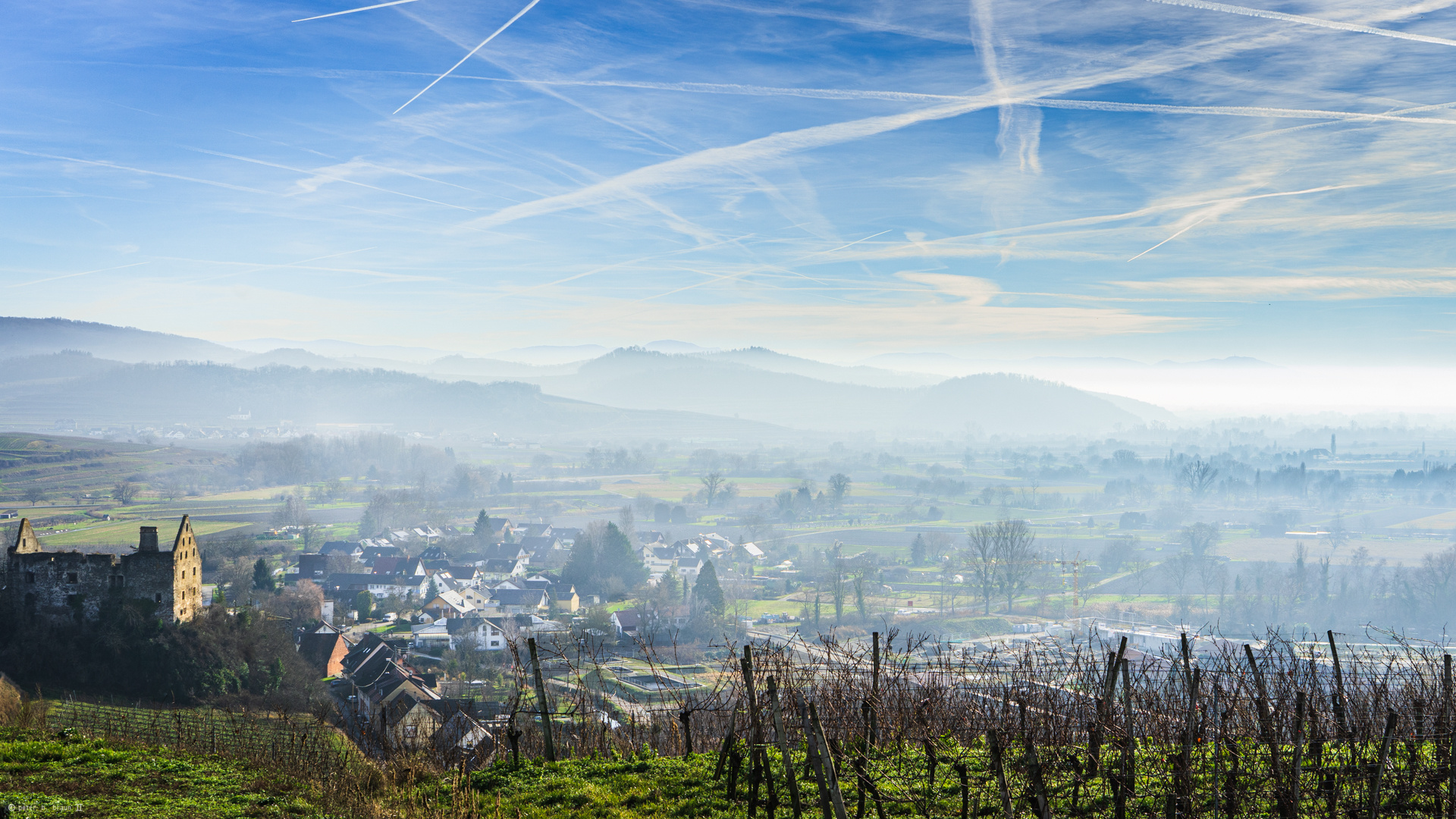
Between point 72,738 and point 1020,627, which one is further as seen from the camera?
point 1020,627

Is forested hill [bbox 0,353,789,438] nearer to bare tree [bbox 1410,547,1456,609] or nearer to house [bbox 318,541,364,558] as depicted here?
house [bbox 318,541,364,558]

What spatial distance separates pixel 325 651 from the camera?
24953mm

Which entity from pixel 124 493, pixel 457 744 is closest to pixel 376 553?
pixel 124 493

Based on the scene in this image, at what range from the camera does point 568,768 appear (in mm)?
6684

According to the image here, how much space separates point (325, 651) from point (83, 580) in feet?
21.3

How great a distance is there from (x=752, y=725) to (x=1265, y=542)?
6951cm

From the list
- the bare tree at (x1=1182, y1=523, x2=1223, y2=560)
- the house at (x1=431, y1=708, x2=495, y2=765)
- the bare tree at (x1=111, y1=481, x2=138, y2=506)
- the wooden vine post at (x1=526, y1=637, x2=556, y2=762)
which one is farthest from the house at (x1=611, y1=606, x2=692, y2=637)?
the bare tree at (x1=111, y1=481, x2=138, y2=506)

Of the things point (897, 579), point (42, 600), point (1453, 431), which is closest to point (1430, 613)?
point (897, 579)

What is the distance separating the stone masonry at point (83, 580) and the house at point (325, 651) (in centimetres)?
419

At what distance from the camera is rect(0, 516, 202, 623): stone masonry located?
2105 centimetres

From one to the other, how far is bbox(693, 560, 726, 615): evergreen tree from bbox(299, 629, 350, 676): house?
15.3m

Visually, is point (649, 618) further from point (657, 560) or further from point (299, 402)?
point (299, 402)

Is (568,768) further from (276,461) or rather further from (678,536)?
(276,461)

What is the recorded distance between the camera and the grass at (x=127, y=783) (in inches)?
227
